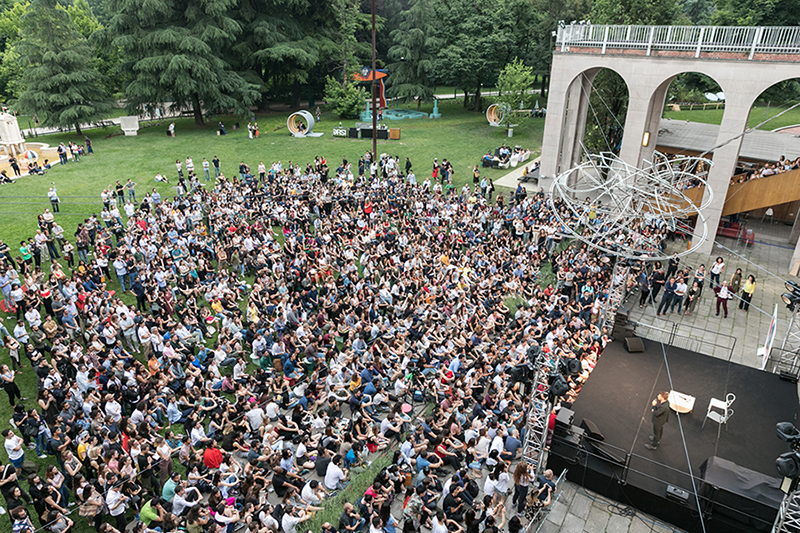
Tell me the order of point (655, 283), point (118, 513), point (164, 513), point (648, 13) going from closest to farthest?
point (164, 513)
point (118, 513)
point (655, 283)
point (648, 13)

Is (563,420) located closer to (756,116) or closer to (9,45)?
(756,116)

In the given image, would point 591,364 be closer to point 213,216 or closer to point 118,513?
point 118,513

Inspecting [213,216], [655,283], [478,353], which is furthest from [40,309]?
[655,283]

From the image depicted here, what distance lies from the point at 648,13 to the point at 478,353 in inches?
948

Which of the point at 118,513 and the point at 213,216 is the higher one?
the point at 213,216

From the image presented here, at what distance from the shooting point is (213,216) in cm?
2209

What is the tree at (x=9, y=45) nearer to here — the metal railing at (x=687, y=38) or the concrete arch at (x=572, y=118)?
the concrete arch at (x=572, y=118)

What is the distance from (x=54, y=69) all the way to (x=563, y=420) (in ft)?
138

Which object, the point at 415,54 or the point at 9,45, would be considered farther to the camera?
the point at 9,45

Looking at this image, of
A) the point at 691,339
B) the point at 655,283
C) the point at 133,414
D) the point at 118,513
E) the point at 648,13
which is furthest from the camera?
the point at 648,13

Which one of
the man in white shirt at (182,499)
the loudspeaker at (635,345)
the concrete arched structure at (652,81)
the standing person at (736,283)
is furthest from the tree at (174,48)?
→ the standing person at (736,283)

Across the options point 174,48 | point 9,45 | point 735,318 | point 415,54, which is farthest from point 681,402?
point 9,45

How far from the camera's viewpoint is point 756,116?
1678 inches

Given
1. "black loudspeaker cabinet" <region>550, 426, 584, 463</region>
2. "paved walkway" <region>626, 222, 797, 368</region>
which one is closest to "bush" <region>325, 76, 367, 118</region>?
"paved walkway" <region>626, 222, 797, 368</region>
